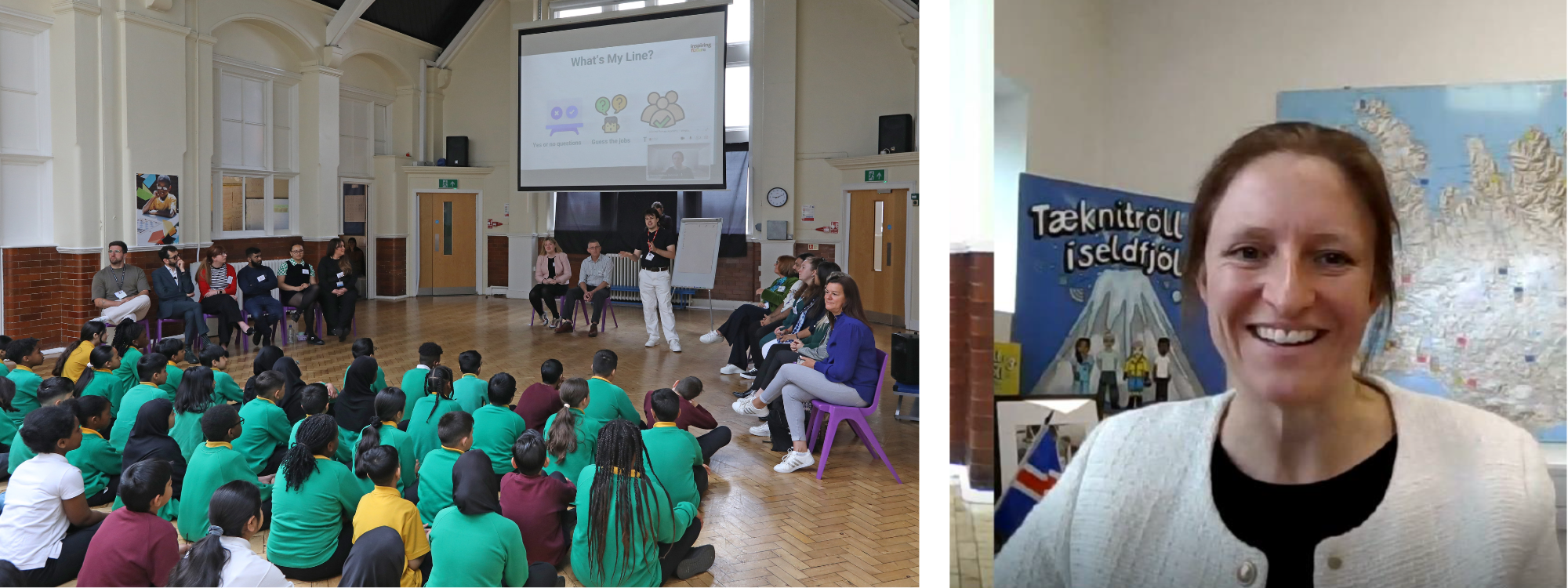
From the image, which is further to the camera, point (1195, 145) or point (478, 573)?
point (478, 573)

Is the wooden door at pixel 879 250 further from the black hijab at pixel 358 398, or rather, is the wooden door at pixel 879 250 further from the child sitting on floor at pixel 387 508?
the child sitting on floor at pixel 387 508

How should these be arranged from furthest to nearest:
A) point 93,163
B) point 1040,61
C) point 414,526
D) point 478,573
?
point 93,163
point 414,526
point 478,573
point 1040,61

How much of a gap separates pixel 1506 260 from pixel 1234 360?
695mm

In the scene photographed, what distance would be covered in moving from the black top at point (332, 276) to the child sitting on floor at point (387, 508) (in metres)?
7.09

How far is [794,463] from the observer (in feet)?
16.4

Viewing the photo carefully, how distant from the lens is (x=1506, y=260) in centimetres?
222

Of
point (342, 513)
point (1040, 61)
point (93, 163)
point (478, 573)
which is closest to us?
point (1040, 61)

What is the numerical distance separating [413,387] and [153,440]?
4.40 ft

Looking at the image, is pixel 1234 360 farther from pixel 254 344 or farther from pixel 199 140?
pixel 199 140

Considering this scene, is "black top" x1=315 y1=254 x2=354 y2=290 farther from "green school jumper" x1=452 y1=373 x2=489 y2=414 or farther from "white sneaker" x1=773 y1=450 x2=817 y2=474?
"white sneaker" x1=773 y1=450 x2=817 y2=474

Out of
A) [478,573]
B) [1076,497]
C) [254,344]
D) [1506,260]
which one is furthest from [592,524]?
[254,344]

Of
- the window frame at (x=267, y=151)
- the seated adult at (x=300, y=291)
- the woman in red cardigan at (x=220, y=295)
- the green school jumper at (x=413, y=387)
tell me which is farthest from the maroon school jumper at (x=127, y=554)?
the window frame at (x=267, y=151)

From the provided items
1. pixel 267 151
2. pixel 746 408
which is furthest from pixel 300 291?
pixel 746 408

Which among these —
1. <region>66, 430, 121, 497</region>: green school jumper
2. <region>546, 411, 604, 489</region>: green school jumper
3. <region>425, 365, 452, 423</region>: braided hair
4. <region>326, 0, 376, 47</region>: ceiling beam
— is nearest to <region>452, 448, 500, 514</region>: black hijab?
<region>546, 411, 604, 489</region>: green school jumper
